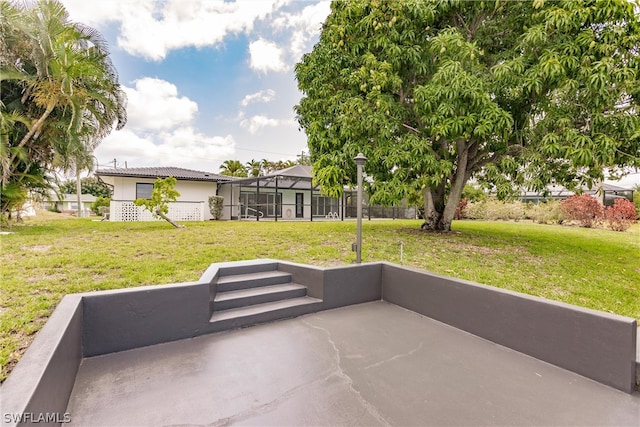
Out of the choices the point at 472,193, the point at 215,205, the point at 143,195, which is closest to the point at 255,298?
the point at 215,205

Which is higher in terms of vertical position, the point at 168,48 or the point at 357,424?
the point at 168,48

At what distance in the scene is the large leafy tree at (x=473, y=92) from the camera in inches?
204

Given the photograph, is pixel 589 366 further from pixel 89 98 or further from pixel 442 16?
pixel 89 98

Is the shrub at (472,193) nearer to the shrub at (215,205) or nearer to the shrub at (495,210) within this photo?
the shrub at (495,210)

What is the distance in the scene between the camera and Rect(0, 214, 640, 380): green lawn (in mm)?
3518

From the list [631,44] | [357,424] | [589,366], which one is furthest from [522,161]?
[357,424]

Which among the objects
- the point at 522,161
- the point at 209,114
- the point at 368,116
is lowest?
the point at 522,161

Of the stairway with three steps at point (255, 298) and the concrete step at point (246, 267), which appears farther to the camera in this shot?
the concrete step at point (246, 267)

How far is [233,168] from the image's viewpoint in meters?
30.7

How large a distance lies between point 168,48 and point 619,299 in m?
14.9

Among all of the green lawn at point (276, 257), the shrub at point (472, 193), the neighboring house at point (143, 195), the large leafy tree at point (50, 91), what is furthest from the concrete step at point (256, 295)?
the shrub at point (472, 193)

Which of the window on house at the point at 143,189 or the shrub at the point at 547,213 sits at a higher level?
the window on house at the point at 143,189

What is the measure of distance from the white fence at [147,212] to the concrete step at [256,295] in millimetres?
11151

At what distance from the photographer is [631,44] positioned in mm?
5098
